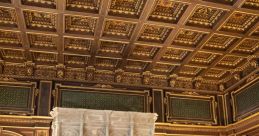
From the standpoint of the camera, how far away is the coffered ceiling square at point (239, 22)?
34.2 feet

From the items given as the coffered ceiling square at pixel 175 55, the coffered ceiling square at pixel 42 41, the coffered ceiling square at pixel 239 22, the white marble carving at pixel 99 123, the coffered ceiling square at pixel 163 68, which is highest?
the coffered ceiling square at pixel 239 22

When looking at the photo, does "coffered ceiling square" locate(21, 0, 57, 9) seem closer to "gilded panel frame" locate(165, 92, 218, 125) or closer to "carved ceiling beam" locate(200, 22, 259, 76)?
"carved ceiling beam" locate(200, 22, 259, 76)

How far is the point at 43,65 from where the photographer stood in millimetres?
13070

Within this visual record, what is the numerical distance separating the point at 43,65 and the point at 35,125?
2.03 m

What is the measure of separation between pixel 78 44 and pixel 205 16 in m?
3.97

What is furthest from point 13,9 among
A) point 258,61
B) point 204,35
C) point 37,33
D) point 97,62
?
point 258,61

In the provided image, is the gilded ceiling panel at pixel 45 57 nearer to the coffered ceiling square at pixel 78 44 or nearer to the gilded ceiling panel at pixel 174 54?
the coffered ceiling square at pixel 78 44

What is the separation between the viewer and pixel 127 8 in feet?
33.4

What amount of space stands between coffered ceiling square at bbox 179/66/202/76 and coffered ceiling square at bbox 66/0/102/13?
15.5 feet

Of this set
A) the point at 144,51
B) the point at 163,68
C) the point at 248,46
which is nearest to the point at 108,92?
the point at 144,51

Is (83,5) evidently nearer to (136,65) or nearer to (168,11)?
(168,11)

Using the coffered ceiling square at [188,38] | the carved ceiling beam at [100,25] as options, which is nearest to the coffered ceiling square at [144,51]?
the coffered ceiling square at [188,38]

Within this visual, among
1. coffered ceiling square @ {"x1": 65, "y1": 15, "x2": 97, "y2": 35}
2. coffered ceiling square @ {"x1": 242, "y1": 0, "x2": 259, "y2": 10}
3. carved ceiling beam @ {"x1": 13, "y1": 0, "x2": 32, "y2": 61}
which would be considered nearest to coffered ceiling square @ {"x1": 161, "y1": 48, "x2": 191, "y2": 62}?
coffered ceiling square @ {"x1": 65, "y1": 15, "x2": 97, "y2": 35}

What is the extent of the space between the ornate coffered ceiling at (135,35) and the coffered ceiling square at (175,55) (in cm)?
3
